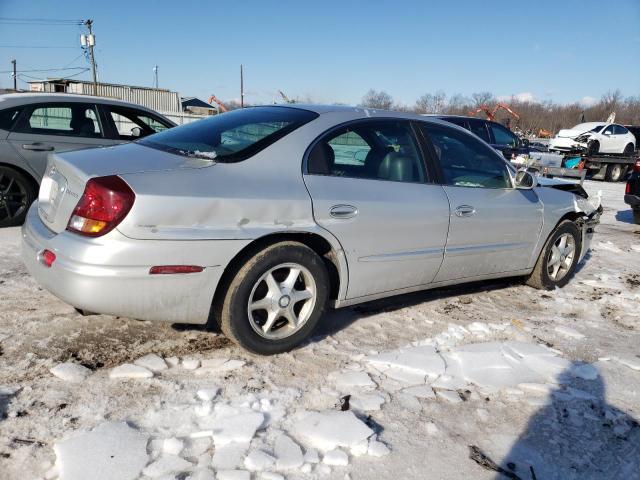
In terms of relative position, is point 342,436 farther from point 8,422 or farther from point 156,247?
point 8,422

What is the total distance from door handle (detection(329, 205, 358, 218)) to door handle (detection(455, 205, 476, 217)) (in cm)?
96

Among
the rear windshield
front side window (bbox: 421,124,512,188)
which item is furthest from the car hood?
the rear windshield

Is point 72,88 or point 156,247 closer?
point 156,247

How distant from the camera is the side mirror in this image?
4.27 meters

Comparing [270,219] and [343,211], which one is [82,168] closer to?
[270,219]

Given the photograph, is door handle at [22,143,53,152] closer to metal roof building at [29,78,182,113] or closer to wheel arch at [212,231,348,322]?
wheel arch at [212,231,348,322]

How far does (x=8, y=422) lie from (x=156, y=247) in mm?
997

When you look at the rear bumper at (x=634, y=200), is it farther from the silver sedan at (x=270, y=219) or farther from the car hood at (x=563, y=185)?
the silver sedan at (x=270, y=219)

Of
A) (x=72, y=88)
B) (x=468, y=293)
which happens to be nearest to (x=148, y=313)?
(x=468, y=293)

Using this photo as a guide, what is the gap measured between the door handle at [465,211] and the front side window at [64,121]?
462cm

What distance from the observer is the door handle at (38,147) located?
5785 millimetres

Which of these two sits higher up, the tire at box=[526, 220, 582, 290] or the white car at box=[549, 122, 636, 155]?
the white car at box=[549, 122, 636, 155]

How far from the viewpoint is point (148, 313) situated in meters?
2.74

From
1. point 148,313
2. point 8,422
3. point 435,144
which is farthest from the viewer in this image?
point 435,144
